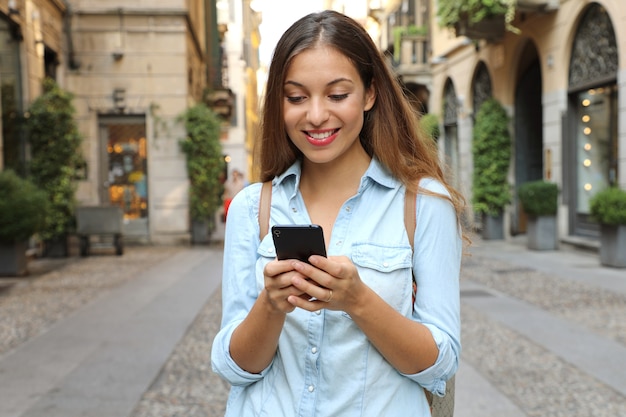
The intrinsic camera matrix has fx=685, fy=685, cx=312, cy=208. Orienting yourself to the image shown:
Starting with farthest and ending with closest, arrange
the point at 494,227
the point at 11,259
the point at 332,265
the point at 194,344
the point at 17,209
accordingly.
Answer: the point at 494,227
the point at 11,259
the point at 17,209
the point at 194,344
the point at 332,265

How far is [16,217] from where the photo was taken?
9062 mm

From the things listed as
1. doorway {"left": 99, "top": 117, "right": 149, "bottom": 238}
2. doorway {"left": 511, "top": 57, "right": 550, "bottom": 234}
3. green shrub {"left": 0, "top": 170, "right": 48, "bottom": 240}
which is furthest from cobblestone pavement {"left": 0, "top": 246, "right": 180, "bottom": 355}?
doorway {"left": 511, "top": 57, "right": 550, "bottom": 234}

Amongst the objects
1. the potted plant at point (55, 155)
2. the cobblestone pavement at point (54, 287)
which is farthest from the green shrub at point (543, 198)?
the potted plant at point (55, 155)

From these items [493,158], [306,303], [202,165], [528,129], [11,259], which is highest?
[528,129]

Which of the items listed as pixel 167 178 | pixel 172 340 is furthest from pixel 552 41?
pixel 172 340

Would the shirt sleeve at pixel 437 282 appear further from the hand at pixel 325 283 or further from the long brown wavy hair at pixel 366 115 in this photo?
the hand at pixel 325 283

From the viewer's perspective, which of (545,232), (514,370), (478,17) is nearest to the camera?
(514,370)

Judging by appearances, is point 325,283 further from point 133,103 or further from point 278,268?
point 133,103

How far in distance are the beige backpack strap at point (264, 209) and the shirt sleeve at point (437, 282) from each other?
0.33 m

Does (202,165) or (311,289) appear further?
(202,165)

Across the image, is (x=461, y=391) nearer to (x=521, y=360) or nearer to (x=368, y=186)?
(x=521, y=360)

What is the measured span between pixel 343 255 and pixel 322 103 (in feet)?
1.10

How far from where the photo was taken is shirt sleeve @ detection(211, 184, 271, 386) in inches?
58.2

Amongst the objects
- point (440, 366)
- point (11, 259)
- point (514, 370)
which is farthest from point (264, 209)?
point (11, 259)
